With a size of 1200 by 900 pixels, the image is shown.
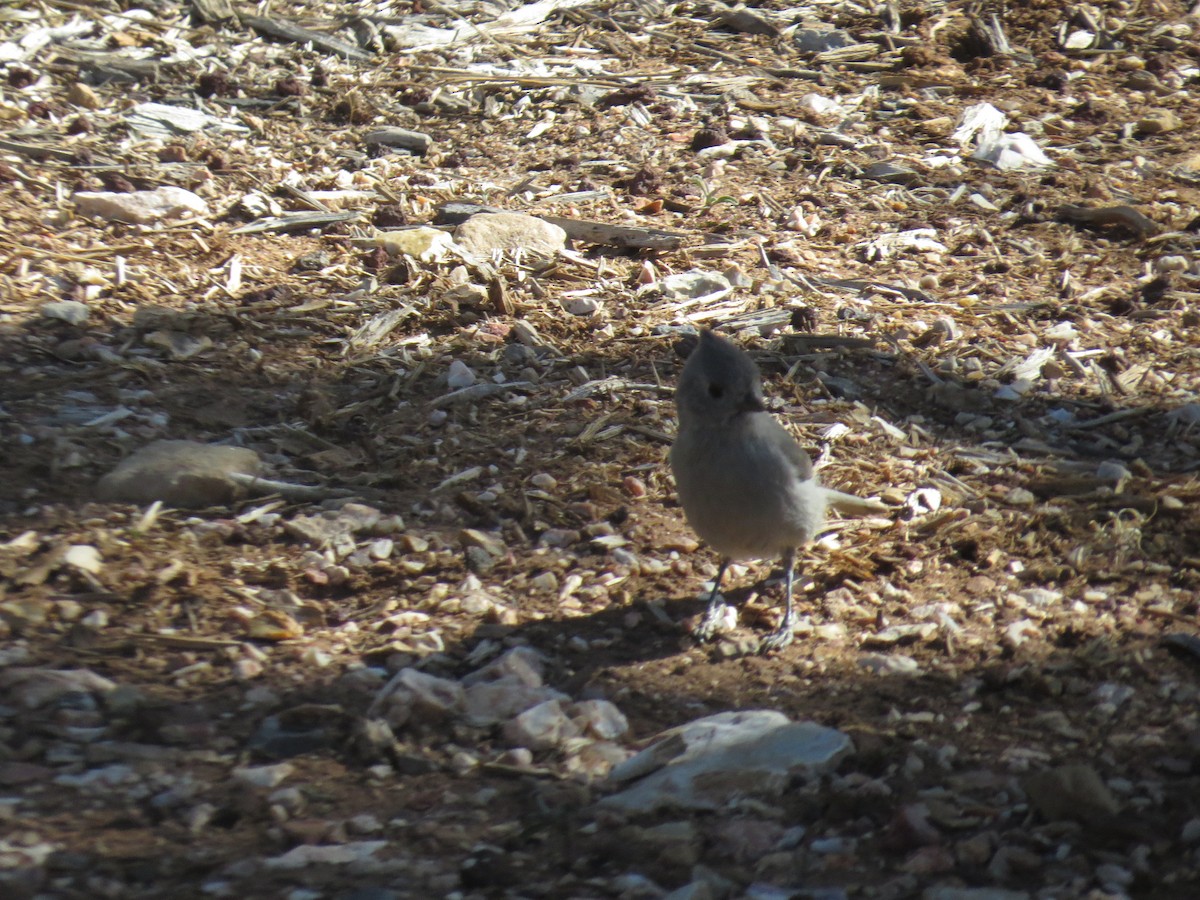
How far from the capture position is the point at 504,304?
5.52 m

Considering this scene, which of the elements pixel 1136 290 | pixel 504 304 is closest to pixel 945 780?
pixel 504 304

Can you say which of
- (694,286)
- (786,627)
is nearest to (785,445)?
(786,627)

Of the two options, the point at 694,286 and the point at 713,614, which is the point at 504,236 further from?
the point at 713,614

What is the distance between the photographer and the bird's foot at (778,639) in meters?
3.89

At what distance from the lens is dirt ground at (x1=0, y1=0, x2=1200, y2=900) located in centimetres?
291

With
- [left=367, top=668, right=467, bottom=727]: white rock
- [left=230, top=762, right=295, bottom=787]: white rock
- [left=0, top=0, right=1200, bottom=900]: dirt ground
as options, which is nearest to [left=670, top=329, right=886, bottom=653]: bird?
[left=0, top=0, right=1200, bottom=900]: dirt ground

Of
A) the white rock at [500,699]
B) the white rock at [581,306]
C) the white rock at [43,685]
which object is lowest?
the white rock at [500,699]

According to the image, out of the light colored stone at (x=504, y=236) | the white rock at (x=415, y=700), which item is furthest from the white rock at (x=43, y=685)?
the light colored stone at (x=504, y=236)

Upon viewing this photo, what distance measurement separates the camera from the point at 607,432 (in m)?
4.82

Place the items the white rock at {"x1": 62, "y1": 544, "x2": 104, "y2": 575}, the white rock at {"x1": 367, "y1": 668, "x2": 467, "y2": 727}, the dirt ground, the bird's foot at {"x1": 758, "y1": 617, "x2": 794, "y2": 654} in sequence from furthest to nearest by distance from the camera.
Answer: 1. the bird's foot at {"x1": 758, "y1": 617, "x2": 794, "y2": 654}
2. the white rock at {"x1": 62, "y1": 544, "x2": 104, "y2": 575}
3. the white rock at {"x1": 367, "y1": 668, "x2": 467, "y2": 727}
4. the dirt ground

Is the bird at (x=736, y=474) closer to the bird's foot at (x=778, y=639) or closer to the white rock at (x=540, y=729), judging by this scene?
the bird's foot at (x=778, y=639)

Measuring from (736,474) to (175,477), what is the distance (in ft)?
5.72

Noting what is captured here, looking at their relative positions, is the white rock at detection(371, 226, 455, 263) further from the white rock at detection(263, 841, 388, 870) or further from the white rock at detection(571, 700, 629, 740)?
the white rock at detection(263, 841, 388, 870)

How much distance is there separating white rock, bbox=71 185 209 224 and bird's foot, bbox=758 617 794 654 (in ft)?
11.5
